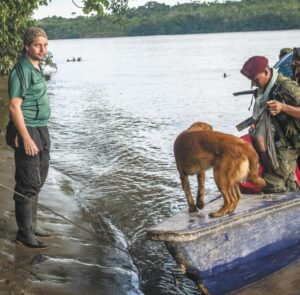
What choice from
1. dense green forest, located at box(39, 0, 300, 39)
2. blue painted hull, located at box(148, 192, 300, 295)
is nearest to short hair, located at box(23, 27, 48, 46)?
blue painted hull, located at box(148, 192, 300, 295)

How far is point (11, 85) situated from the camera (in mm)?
5137

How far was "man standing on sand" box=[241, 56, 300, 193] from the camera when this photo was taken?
5.49 meters

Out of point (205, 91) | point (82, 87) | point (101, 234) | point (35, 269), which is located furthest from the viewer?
point (82, 87)

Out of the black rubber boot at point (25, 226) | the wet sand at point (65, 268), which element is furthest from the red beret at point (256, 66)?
the black rubber boot at point (25, 226)

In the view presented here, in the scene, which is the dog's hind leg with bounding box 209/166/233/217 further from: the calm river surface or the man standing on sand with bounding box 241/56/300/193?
the calm river surface

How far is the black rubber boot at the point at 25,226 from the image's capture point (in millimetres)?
5582

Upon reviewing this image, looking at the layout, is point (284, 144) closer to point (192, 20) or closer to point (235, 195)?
point (235, 195)

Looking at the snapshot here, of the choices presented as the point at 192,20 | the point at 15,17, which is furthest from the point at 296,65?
the point at 192,20

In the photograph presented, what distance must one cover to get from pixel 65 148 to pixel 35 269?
27.9 ft

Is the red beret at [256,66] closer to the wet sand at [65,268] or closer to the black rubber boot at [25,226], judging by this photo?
the wet sand at [65,268]

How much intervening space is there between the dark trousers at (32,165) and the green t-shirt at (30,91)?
4.6 inches

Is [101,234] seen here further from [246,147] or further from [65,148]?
[65,148]

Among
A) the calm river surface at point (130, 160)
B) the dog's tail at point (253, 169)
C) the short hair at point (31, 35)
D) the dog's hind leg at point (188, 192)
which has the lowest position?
the calm river surface at point (130, 160)

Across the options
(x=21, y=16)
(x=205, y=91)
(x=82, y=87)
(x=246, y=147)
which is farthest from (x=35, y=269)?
(x=82, y=87)
